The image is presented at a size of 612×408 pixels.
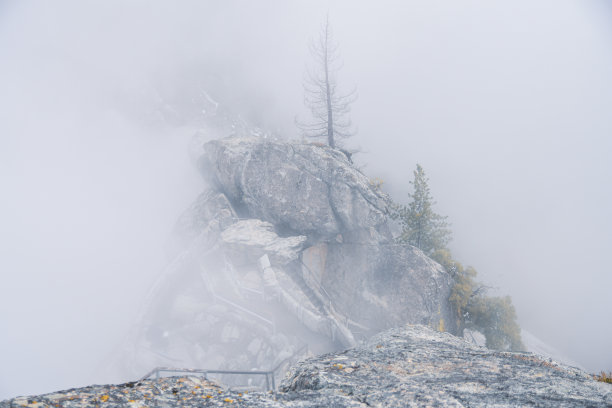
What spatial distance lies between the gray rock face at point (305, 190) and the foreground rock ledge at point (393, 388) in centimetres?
1686

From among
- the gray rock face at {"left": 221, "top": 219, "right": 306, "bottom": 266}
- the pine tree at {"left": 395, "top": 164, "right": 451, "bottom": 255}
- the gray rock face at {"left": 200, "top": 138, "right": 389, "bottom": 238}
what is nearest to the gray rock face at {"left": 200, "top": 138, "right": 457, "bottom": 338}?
the gray rock face at {"left": 200, "top": 138, "right": 389, "bottom": 238}

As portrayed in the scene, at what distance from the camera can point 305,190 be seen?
73.0ft

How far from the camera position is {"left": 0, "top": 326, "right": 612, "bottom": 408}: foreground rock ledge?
3559 mm

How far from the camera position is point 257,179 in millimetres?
22812

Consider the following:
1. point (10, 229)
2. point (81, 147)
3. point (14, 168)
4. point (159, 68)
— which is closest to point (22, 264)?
point (10, 229)

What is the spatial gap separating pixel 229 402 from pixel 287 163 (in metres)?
19.8

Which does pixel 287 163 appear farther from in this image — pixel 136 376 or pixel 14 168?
pixel 14 168

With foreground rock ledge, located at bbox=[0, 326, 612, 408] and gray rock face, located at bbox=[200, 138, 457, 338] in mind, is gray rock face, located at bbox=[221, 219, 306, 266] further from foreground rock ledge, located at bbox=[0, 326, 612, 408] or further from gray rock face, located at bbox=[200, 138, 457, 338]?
foreground rock ledge, located at bbox=[0, 326, 612, 408]

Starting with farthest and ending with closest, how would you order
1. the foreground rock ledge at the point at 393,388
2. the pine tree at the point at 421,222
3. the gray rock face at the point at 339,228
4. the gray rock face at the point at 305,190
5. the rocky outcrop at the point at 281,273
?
1. the pine tree at the point at 421,222
2. the gray rock face at the point at 305,190
3. the gray rock face at the point at 339,228
4. the rocky outcrop at the point at 281,273
5. the foreground rock ledge at the point at 393,388

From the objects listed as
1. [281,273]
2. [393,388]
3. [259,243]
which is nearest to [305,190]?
[259,243]

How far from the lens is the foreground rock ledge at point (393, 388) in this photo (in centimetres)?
356

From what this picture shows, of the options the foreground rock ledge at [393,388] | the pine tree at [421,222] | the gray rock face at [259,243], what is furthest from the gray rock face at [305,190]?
the foreground rock ledge at [393,388]

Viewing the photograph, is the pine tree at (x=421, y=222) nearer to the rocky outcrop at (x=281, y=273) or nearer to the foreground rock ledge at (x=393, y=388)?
the rocky outcrop at (x=281, y=273)

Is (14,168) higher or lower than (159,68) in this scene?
lower
